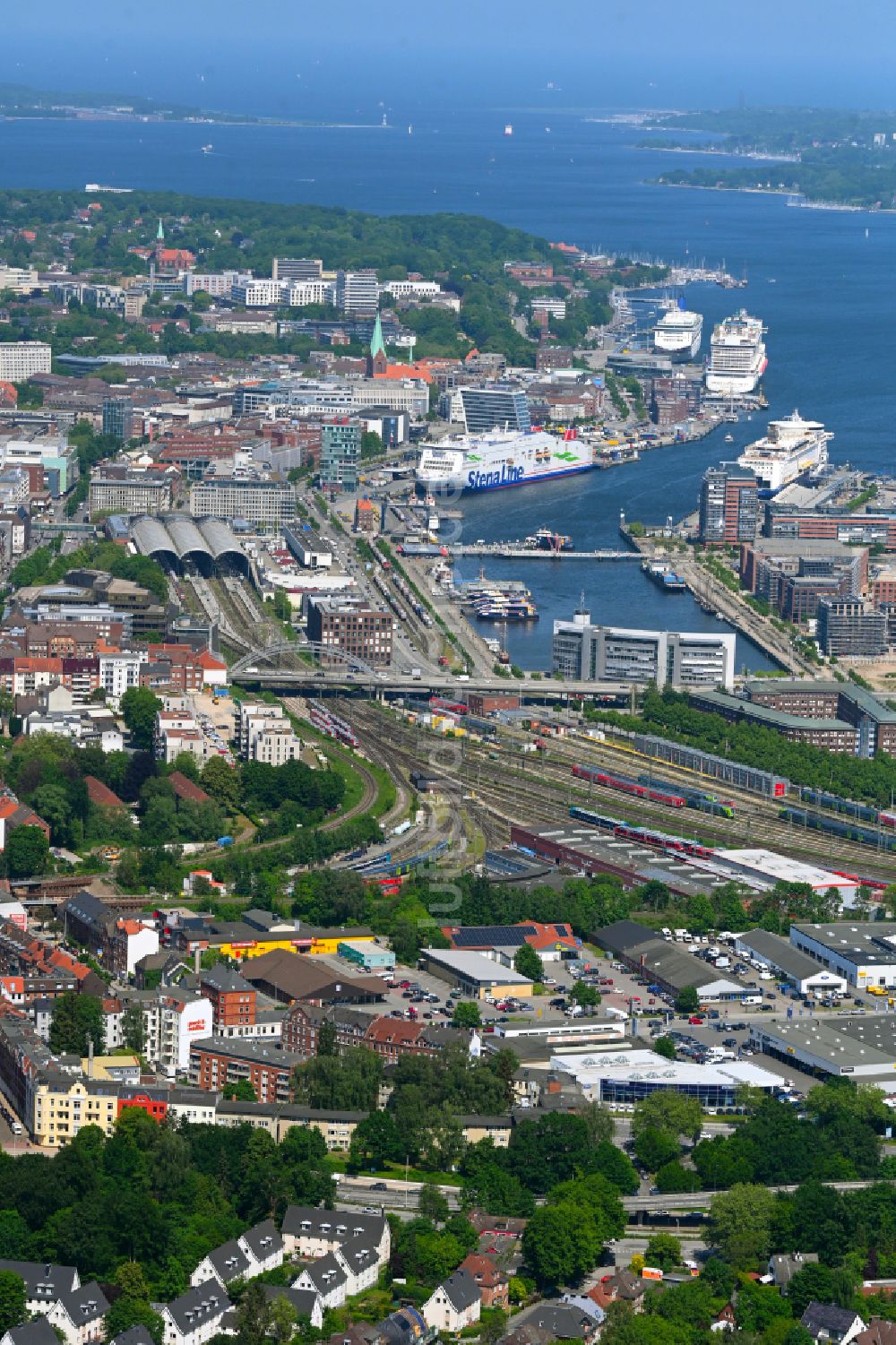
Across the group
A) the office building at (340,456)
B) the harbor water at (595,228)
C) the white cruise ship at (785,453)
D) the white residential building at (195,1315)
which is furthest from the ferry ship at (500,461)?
the white residential building at (195,1315)

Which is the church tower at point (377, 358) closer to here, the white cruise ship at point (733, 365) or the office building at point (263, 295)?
the white cruise ship at point (733, 365)

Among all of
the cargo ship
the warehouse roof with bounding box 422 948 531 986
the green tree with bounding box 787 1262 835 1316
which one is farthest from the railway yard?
the green tree with bounding box 787 1262 835 1316

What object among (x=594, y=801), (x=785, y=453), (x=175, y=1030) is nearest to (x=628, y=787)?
(x=594, y=801)

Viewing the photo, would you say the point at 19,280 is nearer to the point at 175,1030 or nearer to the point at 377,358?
the point at 377,358

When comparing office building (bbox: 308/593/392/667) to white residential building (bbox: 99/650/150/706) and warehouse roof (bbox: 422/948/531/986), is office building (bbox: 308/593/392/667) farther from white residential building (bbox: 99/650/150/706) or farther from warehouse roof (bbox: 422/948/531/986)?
warehouse roof (bbox: 422/948/531/986)

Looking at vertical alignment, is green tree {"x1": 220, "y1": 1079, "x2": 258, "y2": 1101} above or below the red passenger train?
above

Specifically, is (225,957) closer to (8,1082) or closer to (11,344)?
(8,1082)
